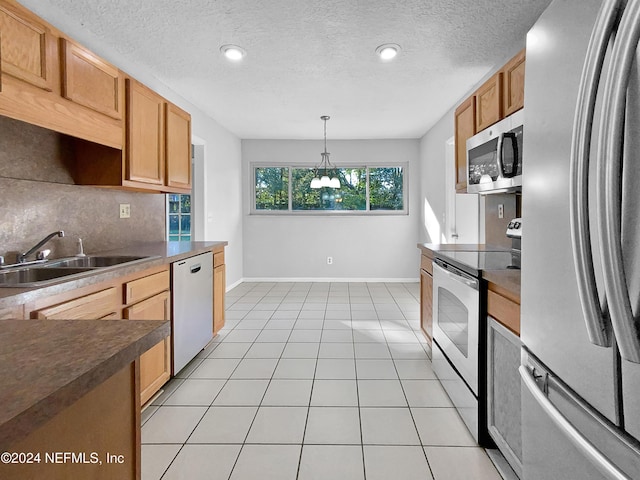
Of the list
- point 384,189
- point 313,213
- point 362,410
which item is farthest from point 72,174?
point 384,189

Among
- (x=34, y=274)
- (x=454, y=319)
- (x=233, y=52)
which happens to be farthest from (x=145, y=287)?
(x=233, y=52)

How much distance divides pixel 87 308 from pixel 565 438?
5.82 ft

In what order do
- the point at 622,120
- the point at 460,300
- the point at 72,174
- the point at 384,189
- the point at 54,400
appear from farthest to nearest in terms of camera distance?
1. the point at 384,189
2. the point at 72,174
3. the point at 460,300
4. the point at 622,120
5. the point at 54,400

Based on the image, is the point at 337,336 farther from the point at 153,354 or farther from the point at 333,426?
the point at 153,354

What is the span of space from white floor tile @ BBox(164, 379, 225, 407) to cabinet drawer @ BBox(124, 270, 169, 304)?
662 millimetres

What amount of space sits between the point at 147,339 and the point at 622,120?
3.09ft

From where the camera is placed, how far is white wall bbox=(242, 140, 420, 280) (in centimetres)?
629

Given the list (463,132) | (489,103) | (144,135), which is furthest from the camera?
(463,132)

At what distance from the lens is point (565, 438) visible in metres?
0.83

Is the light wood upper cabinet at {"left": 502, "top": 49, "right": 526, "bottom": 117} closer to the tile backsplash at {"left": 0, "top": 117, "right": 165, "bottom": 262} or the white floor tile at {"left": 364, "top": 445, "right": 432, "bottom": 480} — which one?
the white floor tile at {"left": 364, "top": 445, "right": 432, "bottom": 480}

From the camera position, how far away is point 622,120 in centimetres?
60

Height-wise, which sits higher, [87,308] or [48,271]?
[48,271]

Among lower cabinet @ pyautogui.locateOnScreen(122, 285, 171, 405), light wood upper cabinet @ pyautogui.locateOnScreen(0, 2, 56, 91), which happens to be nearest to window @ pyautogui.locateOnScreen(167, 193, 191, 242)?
lower cabinet @ pyautogui.locateOnScreen(122, 285, 171, 405)

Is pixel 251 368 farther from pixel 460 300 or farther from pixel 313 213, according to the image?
pixel 313 213
